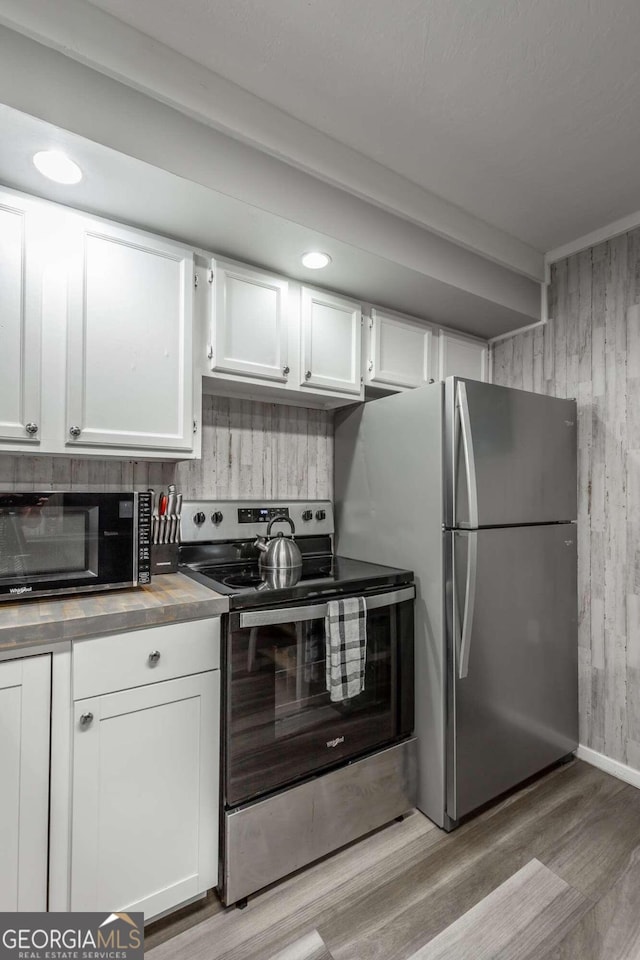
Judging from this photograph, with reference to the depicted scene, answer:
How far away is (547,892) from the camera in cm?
155

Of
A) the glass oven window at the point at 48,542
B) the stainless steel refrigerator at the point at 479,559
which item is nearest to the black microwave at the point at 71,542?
the glass oven window at the point at 48,542

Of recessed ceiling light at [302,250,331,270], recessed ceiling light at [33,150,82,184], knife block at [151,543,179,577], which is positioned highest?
recessed ceiling light at [33,150,82,184]

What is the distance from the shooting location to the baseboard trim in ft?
6.94

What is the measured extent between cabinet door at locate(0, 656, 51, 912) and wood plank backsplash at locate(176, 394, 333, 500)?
3.22 feet

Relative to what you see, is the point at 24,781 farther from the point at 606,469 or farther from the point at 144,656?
the point at 606,469

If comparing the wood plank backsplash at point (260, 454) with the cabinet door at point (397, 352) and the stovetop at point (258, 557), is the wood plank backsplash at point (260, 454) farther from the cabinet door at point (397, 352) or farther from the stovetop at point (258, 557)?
the cabinet door at point (397, 352)

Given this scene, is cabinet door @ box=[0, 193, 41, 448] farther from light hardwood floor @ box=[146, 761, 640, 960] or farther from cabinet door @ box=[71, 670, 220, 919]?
light hardwood floor @ box=[146, 761, 640, 960]

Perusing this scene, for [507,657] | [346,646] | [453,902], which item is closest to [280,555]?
[346,646]

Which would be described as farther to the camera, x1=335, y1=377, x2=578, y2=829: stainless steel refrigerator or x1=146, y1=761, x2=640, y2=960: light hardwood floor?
x1=335, y1=377, x2=578, y2=829: stainless steel refrigerator

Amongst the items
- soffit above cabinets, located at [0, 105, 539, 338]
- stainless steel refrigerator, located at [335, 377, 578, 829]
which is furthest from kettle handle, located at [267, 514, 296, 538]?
soffit above cabinets, located at [0, 105, 539, 338]

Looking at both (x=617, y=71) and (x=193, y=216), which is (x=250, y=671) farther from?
(x=617, y=71)

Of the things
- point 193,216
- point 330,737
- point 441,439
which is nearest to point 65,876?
point 330,737

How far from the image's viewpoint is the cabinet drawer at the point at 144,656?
1.29 metres

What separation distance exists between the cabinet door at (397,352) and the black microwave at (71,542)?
1219 mm
